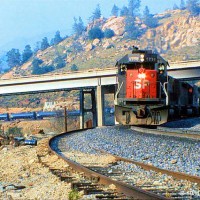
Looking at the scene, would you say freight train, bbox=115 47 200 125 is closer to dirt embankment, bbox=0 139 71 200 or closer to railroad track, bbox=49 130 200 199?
dirt embankment, bbox=0 139 71 200

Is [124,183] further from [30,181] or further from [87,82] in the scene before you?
[87,82]

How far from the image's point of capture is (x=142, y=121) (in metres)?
23.0

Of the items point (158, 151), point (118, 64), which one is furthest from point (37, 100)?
point (158, 151)

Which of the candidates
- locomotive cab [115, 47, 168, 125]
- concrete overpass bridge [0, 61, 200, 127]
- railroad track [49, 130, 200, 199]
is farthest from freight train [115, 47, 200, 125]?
concrete overpass bridge [0, 61, 200, 127]

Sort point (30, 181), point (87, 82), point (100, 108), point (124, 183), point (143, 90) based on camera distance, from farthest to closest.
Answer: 1. point (87, 82)
2. point (100, 108)
3. point (143, 90)
4. point (30, 181)
5. point (124, 183)

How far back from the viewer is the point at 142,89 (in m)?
22.9

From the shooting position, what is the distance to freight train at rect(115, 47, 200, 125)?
22469 mm

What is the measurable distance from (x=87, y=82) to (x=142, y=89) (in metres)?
32.9

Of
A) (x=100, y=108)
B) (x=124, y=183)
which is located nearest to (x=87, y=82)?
(x=100, y=108)

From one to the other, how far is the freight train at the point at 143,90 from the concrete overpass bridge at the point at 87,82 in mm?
26510

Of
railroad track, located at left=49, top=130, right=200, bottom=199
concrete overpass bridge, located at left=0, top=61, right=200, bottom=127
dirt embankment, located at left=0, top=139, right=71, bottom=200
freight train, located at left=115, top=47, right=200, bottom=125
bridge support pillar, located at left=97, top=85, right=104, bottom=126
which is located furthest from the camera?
bridge support pillar, located at left=97, top=85, right=104, bottom=126

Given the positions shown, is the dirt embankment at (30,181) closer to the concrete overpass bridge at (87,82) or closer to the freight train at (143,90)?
the freight train at (143,90)

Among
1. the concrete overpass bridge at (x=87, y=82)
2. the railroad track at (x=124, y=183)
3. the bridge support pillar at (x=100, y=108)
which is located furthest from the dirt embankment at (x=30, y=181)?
the bridge support pillar at (x=100, y=108)

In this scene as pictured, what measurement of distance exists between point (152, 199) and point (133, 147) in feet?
27.8
